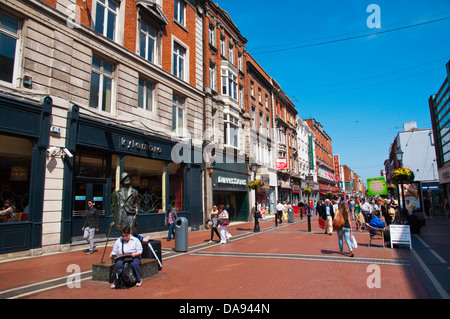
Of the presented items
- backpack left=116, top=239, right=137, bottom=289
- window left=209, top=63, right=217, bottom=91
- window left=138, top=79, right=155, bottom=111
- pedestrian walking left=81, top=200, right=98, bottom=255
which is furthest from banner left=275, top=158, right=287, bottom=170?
backpack left=116, top=239, right=137, bottom=289

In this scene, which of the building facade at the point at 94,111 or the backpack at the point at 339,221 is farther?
the building facade at the point at 94,111

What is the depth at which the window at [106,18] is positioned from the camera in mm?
13553

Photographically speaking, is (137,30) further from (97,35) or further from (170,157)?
(170,157)

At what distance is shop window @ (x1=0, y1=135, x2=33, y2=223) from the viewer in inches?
383

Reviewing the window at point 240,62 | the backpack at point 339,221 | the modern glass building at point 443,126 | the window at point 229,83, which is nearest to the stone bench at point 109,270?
the backpack at point 339,221

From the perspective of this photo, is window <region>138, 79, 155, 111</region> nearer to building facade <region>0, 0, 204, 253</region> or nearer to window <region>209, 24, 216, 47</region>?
building facade <region>0, 0, 204, 253</region>

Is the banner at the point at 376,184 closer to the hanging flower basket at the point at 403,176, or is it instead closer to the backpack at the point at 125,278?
the hanging flower basket at the point at 403,176

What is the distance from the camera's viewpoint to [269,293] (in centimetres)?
551

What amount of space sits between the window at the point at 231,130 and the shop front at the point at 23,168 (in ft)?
48.7

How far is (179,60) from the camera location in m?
19.4

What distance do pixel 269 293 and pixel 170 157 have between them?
1261 cm

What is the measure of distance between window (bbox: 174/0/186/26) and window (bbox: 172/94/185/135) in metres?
5.29

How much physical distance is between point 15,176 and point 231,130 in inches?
670

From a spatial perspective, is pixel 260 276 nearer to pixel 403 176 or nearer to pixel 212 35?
pixel 403 176
